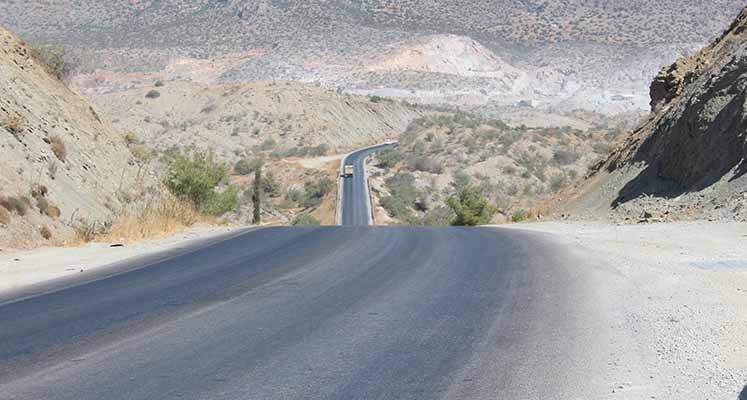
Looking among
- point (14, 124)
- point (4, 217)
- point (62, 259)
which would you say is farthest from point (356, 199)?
point (62, 259)

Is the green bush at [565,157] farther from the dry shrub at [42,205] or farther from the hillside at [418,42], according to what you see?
the dry shrub at [42,205]

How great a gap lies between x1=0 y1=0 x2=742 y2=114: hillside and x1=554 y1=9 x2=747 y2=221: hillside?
98.0 m

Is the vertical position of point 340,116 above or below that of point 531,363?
above

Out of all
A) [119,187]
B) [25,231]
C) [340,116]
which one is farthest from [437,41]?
[25,231]

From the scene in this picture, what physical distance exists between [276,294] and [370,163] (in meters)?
69.5

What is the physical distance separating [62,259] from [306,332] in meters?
8.08

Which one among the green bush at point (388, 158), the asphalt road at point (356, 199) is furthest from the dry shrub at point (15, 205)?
the green bush at point (388, 158)

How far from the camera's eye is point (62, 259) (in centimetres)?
1384

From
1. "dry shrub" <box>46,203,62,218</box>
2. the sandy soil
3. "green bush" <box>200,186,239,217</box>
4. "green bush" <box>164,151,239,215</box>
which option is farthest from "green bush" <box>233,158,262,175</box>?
the sandy soil

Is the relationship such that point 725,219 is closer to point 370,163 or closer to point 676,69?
point 676,69

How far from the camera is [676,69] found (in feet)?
107

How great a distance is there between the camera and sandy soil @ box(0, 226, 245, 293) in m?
11.6

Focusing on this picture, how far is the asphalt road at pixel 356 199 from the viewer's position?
52266 millimetres

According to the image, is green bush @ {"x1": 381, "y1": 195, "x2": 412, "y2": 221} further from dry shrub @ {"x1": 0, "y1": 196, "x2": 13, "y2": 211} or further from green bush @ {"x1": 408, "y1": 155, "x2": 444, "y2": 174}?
dry shrub @ {"x1": 0, "y1": 196, "x2": 13, "y2": 211}
